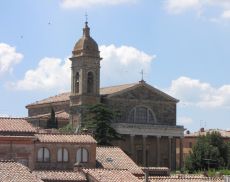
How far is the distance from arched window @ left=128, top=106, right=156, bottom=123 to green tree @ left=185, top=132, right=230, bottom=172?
897 centimetres

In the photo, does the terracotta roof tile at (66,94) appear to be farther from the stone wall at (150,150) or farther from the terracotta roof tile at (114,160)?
the terracotta roof tile at (114,160)

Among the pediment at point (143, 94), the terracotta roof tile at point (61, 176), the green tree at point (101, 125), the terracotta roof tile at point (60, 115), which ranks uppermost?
the pediment at point (143, 94)

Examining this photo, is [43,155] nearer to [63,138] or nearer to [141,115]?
[63,138]

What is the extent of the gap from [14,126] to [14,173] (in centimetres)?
1724

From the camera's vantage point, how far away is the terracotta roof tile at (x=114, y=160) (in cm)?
5750

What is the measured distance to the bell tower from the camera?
10562 cm

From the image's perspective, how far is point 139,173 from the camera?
56.0 meters

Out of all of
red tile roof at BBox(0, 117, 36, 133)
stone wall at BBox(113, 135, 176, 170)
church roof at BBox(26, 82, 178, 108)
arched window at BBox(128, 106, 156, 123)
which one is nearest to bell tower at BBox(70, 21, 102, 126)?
church roof at BBox(26, 82, 178, 108)

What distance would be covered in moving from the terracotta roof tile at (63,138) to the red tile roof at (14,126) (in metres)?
1.74

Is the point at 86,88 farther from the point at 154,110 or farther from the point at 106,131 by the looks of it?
the point at 106,131

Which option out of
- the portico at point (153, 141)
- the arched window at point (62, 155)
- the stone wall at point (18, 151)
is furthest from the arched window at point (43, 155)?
the portico at point (153, 141)

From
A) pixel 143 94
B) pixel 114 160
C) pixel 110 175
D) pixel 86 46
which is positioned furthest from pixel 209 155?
pixel 110 175

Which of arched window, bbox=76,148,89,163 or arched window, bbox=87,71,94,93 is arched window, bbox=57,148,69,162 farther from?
arched window, bbox=87,71,94,93

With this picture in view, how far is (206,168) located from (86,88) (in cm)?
1991
